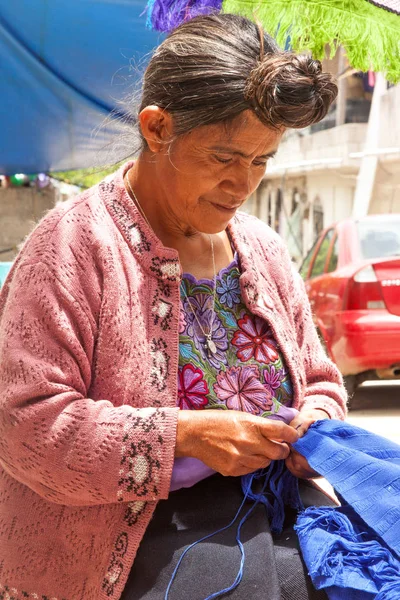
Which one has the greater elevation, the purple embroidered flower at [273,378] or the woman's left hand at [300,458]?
the purple embroidered flower at [273,378]

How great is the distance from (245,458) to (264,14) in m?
1.09

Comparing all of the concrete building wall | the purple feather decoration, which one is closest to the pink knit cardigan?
the purple feather decoration

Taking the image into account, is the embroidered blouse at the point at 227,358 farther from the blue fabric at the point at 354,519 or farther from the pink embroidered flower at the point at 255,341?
the blue fabric at the point at 354,519

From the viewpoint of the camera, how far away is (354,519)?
1650 mm

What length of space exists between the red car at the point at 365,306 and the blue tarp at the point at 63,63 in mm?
2405

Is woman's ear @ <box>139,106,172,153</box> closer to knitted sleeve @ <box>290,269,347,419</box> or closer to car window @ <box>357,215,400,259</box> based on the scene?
knitted sleeve @ <box>290,269,347,419</box>

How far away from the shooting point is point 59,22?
4258 mm

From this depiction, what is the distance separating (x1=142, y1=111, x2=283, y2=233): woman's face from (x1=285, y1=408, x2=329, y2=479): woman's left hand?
482 mm

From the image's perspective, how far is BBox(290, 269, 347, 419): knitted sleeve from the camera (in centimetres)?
199

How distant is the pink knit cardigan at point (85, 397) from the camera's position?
5.09 ft

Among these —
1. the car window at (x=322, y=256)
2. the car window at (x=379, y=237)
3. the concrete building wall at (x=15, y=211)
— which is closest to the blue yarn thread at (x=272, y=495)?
the car window at (x=379, y=237)

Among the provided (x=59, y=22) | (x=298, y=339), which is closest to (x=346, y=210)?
(x=59, y=22)

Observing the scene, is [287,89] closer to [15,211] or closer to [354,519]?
[354,519]

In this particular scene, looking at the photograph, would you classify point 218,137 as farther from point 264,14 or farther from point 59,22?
point 59,22
